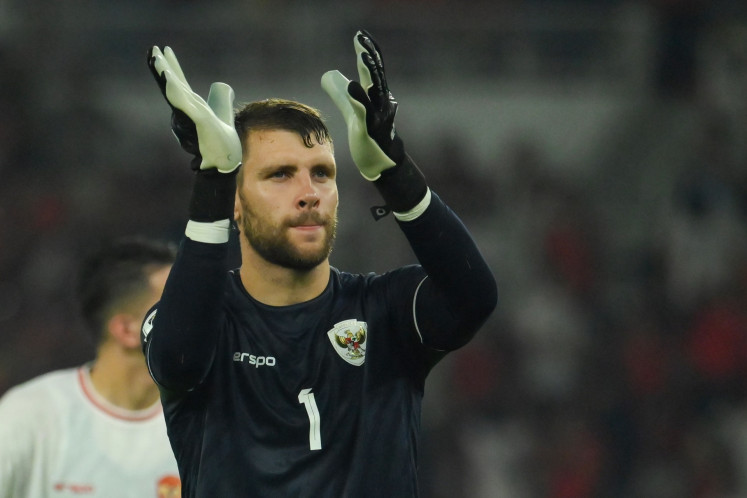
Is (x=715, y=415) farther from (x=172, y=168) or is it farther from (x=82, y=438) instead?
(x=82, y=438)

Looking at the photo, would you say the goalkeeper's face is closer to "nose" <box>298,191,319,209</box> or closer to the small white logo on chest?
"nose" <box>298,191,319,209</box>

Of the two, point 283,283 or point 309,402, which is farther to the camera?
point 283,283

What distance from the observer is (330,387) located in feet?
9.34

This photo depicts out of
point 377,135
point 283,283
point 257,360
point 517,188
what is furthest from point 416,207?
point 517,188

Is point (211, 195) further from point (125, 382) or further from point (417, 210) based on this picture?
point (125, 382)

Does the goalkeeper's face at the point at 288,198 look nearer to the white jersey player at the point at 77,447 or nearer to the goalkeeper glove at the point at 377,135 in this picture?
the goalkeeper glove at the point at 377,135

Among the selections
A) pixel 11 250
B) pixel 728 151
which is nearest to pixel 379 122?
pixel 11 250

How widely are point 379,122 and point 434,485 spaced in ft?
17.7

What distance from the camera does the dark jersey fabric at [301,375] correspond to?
2676mm

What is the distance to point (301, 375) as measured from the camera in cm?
284

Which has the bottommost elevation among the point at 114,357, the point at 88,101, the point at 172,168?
the point at 114,357

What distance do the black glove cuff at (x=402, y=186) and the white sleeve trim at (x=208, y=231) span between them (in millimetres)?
375

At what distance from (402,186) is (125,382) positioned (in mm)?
2093

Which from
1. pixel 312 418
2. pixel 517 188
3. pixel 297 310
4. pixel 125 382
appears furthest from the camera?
pixel 517 188
